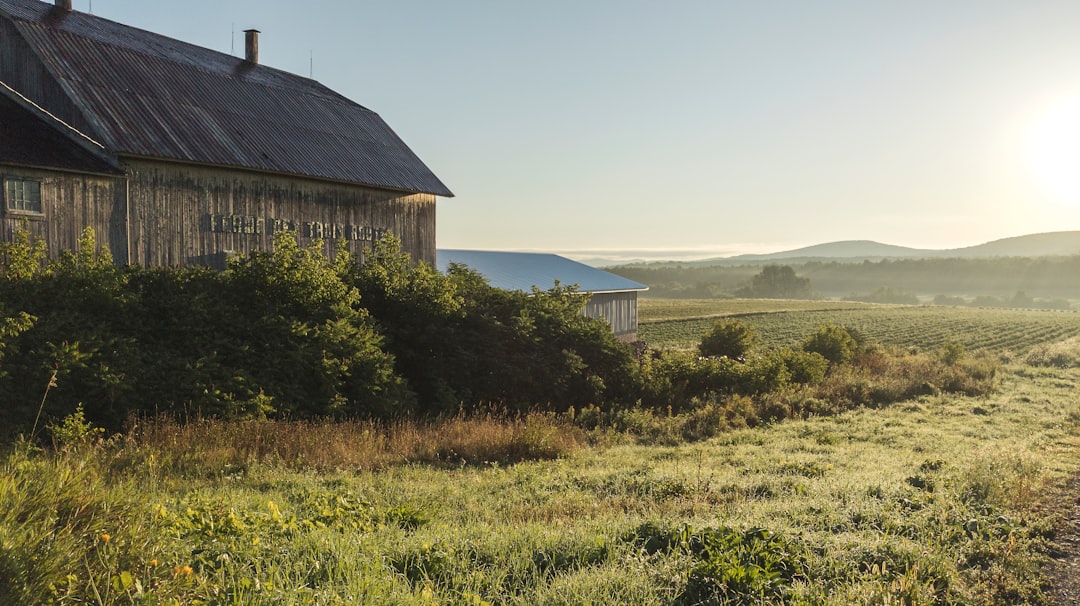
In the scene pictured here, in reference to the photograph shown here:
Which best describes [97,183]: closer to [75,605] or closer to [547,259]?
[75,605]

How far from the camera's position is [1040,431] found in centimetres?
1664

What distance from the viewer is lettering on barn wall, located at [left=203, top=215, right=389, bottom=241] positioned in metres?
20.1

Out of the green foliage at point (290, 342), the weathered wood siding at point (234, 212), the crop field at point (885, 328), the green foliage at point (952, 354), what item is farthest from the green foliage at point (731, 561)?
the crop field at point (885, 328)

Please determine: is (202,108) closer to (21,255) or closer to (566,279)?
(21,255)

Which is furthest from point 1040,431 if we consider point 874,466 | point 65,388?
point 65,388

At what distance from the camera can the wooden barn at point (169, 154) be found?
55.6 ft

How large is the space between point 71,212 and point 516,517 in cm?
1422

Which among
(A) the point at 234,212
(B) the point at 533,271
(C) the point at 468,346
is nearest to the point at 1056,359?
(B) the point at 533,271

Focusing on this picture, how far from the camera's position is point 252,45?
93.6ft

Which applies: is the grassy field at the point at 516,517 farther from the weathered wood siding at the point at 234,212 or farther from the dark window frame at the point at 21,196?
the weathered wood siding at the point at 234,212

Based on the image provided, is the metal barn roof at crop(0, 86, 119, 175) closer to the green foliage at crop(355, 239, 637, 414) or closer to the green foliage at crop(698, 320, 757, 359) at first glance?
the green foliage at crop(355, 239, 637, 414)

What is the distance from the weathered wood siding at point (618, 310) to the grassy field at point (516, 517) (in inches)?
978

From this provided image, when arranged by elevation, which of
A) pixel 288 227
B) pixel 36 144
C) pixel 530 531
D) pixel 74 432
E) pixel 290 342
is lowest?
pixel 74 432

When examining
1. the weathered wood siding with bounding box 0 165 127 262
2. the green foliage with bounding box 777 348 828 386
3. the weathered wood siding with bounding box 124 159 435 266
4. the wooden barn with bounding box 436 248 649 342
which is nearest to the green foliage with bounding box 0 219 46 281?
the weathered wood siding with bounding box 0 165 127 262
